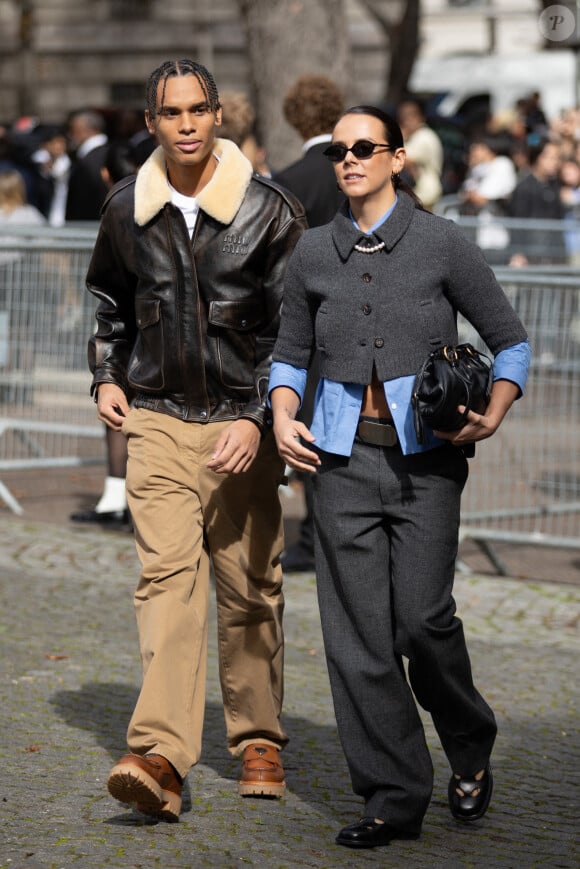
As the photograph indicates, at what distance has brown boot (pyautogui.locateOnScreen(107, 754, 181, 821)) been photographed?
4.41 meters

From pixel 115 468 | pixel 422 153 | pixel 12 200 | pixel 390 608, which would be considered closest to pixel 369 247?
pixel 390 608

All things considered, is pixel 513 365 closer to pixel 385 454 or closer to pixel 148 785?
pixel 385 454

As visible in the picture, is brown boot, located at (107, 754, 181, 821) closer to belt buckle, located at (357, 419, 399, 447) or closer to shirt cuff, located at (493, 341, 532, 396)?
belt buckle, located at (357, 419, 399, 447)

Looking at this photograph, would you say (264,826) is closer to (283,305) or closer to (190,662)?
(190,662)

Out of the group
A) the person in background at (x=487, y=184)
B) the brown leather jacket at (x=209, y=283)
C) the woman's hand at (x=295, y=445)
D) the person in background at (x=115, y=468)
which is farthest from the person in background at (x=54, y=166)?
the woman's hand at (x=295, y=445)

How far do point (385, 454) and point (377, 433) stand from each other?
0.19 feet

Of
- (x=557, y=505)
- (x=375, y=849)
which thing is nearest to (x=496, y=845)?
(x=375, y=849)

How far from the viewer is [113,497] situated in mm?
9273

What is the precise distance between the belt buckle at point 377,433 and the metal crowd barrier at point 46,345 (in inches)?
199

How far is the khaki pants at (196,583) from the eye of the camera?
4.68 metres

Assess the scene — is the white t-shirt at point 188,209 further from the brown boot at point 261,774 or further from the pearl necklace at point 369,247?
the brown boot at point 261,774

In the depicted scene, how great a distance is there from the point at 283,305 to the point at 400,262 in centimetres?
39

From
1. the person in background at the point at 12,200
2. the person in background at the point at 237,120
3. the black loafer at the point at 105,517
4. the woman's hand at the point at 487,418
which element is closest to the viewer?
the woman's hand at the point at 487,418

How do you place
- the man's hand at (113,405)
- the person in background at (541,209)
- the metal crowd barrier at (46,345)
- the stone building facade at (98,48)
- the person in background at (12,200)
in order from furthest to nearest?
1. the stone building facade at (98,48)
2. the person in background at (541,209)
3. the person in background at (12,200)
4. the metal crowd barrier at (46,345)
5. the man's hand at (113,405)
